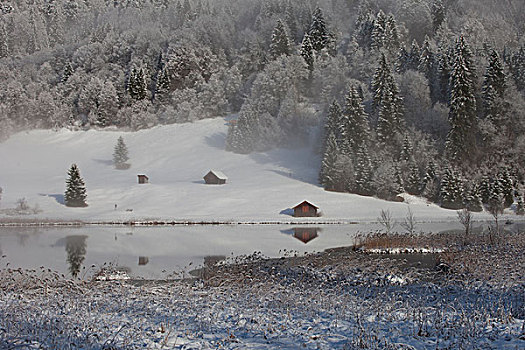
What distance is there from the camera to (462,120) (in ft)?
207

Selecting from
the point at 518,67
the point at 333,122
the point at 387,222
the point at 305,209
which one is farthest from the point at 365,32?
the point at 387,222

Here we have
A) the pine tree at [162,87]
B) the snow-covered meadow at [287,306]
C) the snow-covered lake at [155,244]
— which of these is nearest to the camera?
the snow-covered meadow at [287,306]

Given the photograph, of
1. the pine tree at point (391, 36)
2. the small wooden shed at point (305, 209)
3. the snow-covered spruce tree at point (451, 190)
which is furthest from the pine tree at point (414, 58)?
the small wooden shed at point (305, 209)

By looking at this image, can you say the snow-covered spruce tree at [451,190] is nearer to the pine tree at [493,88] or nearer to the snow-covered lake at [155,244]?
the snow-covered lake at [155,244]

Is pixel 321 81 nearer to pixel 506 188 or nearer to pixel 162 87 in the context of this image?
pixel 162 87

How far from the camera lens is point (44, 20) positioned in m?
161

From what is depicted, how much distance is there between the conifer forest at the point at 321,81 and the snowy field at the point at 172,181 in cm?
416

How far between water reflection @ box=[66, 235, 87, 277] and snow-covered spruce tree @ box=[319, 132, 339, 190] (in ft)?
117

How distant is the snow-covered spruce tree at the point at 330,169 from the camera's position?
2515 inches

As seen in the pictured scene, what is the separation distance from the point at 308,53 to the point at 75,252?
84783mm

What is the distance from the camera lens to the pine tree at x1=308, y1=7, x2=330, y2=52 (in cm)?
10912

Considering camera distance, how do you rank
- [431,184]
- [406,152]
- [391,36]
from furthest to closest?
[391,36]
[406,152]
[431,184]

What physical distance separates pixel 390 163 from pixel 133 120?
62421 mm

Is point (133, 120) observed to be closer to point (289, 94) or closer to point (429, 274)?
point (289, 94)
